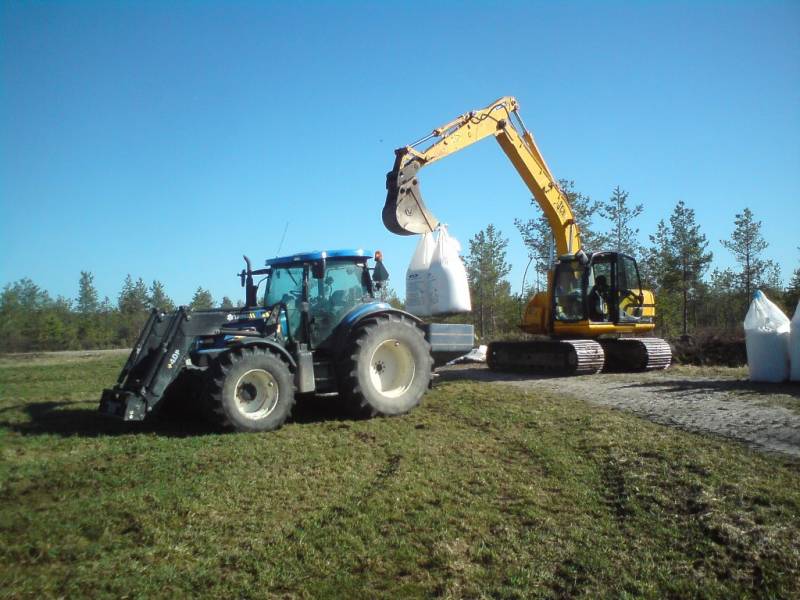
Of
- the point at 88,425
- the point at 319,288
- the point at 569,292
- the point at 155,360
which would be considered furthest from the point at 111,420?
the point at 569,292

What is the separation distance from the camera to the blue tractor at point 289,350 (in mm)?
7262

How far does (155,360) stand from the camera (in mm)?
7359

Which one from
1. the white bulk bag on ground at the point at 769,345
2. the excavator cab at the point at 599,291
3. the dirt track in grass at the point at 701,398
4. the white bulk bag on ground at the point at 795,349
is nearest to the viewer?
the dirt track in grass at the point at 701,398

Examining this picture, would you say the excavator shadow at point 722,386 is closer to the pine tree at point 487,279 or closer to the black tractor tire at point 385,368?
the black tractor tire at point 385,368

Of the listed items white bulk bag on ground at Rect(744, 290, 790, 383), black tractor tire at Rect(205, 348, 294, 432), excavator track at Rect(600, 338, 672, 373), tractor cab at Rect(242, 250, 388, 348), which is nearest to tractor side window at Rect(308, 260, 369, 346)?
tractor cab at Rect(242, 250, 388, 348)

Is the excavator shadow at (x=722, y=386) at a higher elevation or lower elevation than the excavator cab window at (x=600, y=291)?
lower

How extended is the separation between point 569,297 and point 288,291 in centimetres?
696

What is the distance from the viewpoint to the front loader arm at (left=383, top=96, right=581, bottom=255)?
10.7m

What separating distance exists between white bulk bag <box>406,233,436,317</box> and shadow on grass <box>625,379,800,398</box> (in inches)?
151

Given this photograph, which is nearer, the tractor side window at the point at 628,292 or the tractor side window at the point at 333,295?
the tractor side window at the point at 333,295

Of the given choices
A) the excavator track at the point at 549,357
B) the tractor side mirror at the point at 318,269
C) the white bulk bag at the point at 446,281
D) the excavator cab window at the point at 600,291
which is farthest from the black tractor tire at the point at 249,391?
the excavator cab window at the point at 600,291

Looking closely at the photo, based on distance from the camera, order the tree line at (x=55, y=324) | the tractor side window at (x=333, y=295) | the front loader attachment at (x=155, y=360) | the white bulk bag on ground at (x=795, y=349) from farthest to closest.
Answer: the tree line at (x=55, y=324) → the white bulk bag on ground at (x=795, y=349) → the tractor side window at (x=333, y=295) → the front loader attachment at (x=155, y=360)

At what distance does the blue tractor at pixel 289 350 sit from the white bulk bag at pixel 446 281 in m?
1.31

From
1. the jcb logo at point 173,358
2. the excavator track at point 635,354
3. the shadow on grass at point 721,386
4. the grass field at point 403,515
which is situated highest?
the jcb logo at point 173,358
